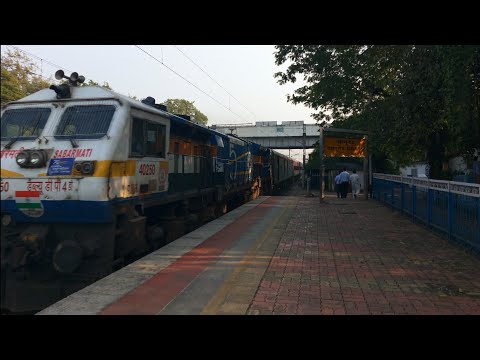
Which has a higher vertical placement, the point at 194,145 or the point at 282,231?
the point at 194,145

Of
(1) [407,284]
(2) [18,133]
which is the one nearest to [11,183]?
(2) [18,133]

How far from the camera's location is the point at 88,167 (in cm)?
491

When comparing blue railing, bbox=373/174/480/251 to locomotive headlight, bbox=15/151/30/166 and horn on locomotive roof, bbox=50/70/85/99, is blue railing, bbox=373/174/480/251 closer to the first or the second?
horn on locomotive roof, bbox=50/70/85/99

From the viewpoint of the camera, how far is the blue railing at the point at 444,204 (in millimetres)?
7133

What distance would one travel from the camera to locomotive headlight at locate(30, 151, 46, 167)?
13.7 feet

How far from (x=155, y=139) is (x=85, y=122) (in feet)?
5.79

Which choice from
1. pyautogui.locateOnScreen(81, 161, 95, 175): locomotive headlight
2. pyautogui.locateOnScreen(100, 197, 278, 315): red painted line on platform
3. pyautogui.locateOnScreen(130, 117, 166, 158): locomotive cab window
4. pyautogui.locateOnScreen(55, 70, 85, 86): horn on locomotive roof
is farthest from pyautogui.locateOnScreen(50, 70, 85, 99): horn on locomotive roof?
pyautogui.locateOnScreen(100, 197, 278, 315): red painted line on platform

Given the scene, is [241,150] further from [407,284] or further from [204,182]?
[407,284]

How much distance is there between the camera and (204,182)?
11.1 meters

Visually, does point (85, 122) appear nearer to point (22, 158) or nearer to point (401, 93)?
point (22, 158)

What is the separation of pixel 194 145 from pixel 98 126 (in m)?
4.65

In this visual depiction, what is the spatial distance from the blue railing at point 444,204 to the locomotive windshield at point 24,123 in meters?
7.74

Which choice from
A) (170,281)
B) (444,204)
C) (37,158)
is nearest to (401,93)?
(444,204)

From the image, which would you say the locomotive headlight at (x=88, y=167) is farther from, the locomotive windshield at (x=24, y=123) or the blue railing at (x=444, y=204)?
the blue railing at (x=444, y=204)
